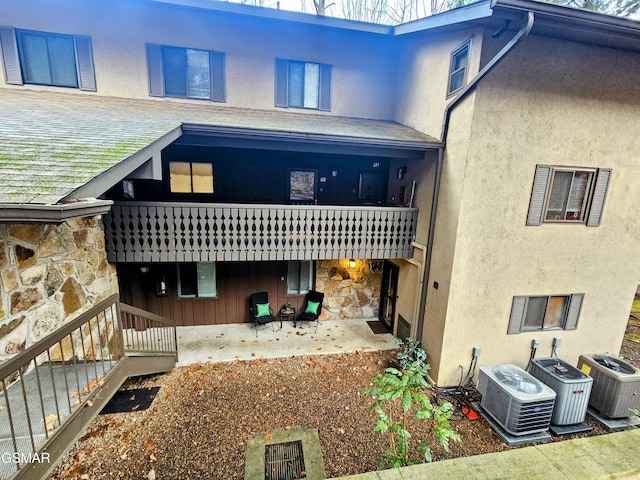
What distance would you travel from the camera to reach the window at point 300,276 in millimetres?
8180

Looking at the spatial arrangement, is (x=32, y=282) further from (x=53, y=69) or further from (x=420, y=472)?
(x=53, y=69)

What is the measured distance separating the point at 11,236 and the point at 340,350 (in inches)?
244

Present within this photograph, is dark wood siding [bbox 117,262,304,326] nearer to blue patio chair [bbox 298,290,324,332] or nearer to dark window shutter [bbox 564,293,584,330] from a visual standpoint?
blue patio chair [bbox 298,290,324,332]

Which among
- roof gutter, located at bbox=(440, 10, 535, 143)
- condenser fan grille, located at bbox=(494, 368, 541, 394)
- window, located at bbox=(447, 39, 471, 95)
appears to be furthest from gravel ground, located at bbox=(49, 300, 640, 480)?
window, located at bbox=(447, 39, 471, 95)

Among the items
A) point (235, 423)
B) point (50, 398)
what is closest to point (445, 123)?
point (235, 423)

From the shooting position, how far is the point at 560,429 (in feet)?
16.4

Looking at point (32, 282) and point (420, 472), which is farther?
point (32, 282)

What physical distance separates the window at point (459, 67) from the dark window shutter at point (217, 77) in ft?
17.8

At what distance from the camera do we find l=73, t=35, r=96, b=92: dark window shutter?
6.54 meters

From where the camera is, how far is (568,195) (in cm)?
538

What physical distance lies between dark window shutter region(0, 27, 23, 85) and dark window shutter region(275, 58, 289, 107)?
5.86 metres

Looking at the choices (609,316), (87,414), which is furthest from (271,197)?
(609,316)

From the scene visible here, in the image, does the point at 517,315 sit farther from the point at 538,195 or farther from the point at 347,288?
the point at 347,288

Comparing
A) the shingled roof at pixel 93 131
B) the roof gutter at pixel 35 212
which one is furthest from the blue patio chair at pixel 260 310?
the roof gutter at pixel 35 212
